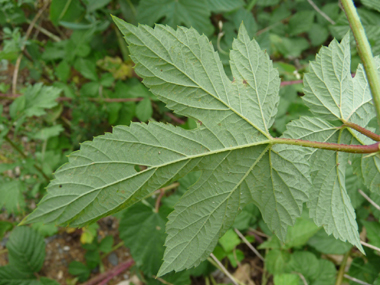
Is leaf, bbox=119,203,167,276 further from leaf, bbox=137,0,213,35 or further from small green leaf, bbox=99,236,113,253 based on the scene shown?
leaf, bbox=137,0,213,35

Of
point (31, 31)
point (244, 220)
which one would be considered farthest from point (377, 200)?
point (31, 31)

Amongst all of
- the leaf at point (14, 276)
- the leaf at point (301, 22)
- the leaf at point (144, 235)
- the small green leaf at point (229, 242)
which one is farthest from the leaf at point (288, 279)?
the leaf at point (301, 22)

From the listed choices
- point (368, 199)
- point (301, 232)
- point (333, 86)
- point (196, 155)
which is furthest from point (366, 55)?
point (301, 232)

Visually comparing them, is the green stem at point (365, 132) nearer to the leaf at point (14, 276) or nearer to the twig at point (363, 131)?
the twig at point (363, 131)

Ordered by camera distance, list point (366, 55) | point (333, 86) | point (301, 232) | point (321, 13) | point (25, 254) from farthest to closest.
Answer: point (321, 13)
point (25, 254)
point (301, 232)
point (333, 86)
point (366, 55)

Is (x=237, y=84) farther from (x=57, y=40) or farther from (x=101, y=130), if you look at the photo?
(x=57, y=40)

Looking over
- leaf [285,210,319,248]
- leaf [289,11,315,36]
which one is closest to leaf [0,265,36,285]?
leaf [285,210,319,248]

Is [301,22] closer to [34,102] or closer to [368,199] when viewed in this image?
[368,199]
